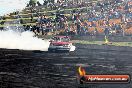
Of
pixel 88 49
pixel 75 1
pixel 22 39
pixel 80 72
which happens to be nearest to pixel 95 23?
pixel 88 49

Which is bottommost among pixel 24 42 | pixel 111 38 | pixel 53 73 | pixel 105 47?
Answer: pixel 24 42

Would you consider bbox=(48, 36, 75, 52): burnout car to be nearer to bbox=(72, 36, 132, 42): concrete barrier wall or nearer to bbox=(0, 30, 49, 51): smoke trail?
bbox=(72, 36, 132, 42): concrete barrier wall

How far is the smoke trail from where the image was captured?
74.7 meters

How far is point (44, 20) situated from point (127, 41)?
2971cm

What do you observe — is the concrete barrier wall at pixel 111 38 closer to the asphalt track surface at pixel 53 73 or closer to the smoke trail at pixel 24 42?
the smoke trail at pixel 24 42

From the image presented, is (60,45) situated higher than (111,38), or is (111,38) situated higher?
(60,45)

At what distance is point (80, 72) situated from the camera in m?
21.7

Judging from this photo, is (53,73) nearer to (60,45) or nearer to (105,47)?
(60,45)

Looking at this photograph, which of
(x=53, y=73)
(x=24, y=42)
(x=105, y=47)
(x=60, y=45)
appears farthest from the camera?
(x=24, y=42)

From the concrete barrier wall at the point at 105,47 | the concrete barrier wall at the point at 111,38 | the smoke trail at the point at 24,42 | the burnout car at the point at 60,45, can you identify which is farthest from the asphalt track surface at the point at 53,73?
the smoke trail at the point at 24,42

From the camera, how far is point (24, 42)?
82.8 metres

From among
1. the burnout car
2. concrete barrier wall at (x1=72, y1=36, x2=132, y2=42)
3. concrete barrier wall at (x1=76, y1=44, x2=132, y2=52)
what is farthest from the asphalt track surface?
concrete barrier wall at (x1=72, y1=36, x2=132, y2=42)

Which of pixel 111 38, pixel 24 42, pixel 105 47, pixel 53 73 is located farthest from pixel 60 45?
pixel 24 42

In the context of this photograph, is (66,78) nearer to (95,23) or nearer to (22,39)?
(95,23)
